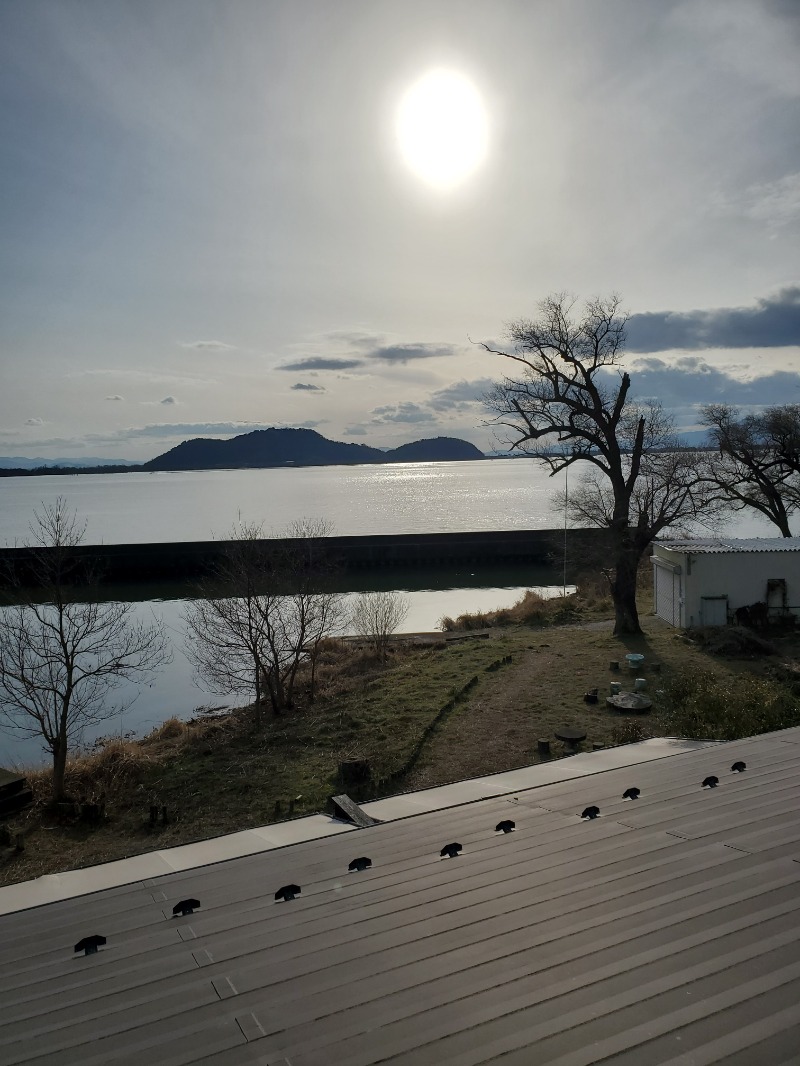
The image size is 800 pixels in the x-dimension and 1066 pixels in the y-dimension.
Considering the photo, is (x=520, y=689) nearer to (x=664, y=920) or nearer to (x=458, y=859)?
(x=458, y=859)

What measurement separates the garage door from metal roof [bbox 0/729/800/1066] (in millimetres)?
16469

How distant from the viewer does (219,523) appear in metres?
83.4

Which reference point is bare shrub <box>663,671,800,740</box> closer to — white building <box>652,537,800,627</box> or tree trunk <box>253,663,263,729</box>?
white building <box>652,537,800,627</box>

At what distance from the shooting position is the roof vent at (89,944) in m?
4.19

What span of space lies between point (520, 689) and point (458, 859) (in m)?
11.0

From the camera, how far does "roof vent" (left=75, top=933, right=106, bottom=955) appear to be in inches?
165

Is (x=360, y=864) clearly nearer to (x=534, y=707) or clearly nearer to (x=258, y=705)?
(x=534, y=707)

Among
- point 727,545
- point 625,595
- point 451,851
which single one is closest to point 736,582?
point 727,545

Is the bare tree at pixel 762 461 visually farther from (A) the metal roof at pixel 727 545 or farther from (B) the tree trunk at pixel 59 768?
(B) the tree trunk at pixel 59 768

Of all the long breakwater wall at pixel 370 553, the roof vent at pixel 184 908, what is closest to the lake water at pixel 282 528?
the long breakwater wall at pixel 370 553

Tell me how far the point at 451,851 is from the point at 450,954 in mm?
1693

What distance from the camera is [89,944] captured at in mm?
4215

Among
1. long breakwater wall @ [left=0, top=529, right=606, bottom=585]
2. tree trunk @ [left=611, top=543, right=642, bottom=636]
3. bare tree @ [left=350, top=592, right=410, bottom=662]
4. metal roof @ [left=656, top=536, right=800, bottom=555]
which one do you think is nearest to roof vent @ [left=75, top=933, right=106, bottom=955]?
bare tree @ [left=350, top=592, right=410, bottom=662]

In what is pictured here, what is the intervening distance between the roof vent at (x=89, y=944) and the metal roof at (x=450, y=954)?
0.23 feet
